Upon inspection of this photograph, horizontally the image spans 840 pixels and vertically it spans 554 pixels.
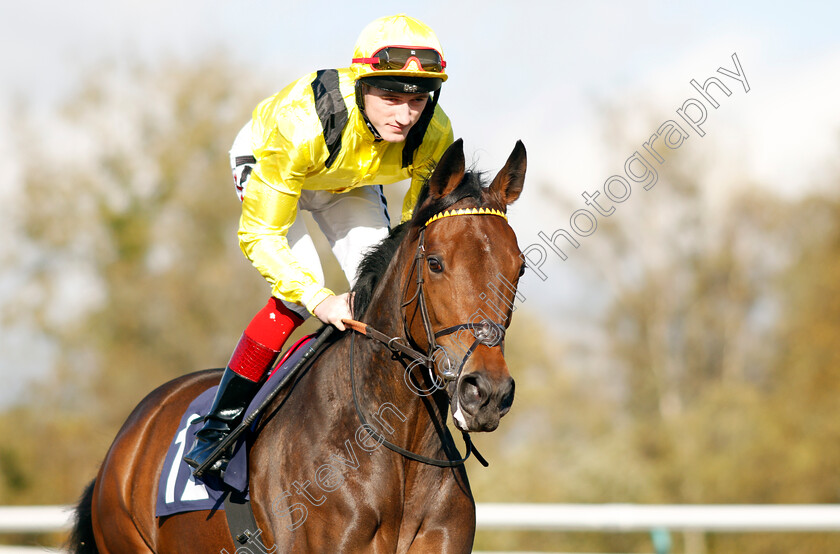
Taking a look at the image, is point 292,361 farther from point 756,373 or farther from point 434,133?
point 756,373

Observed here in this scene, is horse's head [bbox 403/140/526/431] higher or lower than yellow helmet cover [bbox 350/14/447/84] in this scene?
lower

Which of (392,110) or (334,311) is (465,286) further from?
(392,110)

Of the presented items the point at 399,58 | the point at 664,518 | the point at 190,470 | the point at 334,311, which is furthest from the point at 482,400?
the point at 664,518

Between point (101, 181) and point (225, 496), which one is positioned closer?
point (225, 496)

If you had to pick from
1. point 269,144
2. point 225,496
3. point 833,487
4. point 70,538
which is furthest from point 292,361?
point 833,487

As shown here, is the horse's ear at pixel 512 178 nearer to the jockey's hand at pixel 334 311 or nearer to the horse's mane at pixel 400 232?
the horse's mane at pixel 400 232

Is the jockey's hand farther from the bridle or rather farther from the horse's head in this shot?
the horse's head

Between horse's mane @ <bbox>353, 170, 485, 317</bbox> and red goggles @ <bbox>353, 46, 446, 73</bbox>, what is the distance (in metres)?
0.47

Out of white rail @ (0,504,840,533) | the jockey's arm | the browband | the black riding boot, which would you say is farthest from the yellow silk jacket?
white rail @ (0,504,840,533)

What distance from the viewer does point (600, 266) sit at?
21.1 meters

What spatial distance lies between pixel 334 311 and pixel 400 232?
1.33 ft

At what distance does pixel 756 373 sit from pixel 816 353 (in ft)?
18.2

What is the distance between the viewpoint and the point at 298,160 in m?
3.34

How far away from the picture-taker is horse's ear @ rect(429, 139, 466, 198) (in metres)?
3.00
